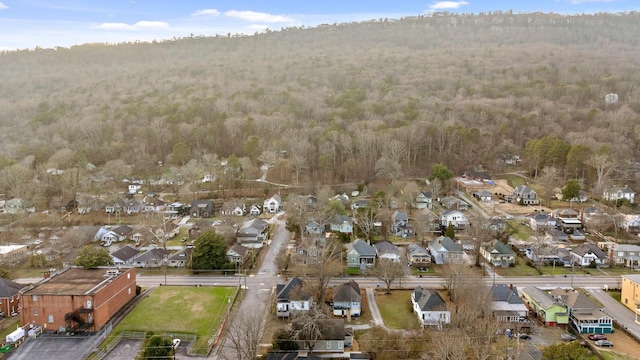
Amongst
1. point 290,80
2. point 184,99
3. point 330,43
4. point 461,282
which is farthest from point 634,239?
point 330,43

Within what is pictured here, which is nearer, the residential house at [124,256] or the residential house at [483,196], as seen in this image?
the residential house at [124,256]

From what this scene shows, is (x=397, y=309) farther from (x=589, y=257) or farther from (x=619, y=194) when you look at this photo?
(x=619, y=194)

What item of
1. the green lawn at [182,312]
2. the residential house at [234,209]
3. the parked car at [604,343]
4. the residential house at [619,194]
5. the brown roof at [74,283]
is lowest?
the green lawn at [182,312]

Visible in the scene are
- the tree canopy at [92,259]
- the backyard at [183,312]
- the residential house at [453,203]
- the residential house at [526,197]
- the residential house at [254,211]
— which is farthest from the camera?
the residential house at [526,197]

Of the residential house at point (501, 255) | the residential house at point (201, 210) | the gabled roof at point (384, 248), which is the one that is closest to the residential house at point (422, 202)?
the gabled roof at point (384, 248)

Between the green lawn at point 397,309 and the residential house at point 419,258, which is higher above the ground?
the residential house at point 419,258

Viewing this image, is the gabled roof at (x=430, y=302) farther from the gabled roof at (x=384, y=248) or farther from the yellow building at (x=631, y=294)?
the yellow building at (x=631, y=294)

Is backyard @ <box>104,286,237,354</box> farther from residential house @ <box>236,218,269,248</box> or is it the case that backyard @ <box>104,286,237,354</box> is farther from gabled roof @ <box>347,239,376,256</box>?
gabled roof @ <box>347,239,376,256</box>
